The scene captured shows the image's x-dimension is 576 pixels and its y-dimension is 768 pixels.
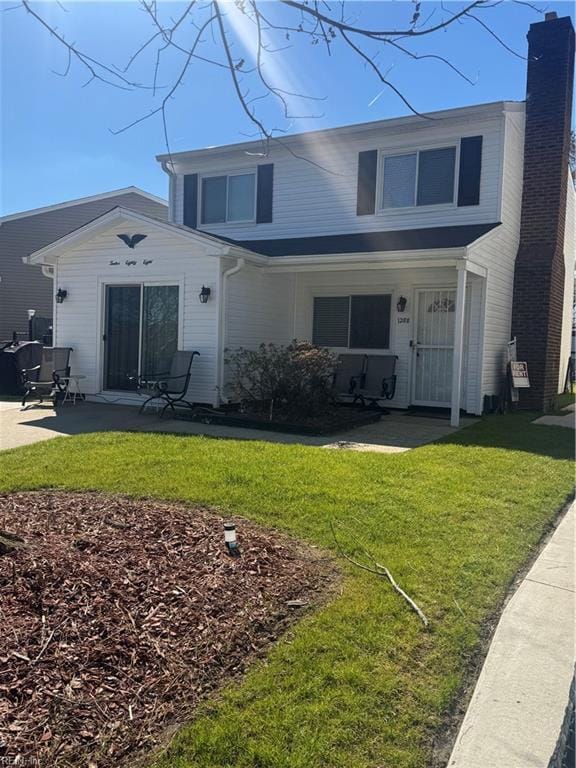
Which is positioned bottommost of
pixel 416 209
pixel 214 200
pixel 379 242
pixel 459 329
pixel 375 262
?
pixel 459 329

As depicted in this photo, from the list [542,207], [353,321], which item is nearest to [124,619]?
[353,321]

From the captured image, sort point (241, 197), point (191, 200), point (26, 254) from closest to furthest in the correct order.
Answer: point (241, 197) → point (191, 200) → point (26, 254)

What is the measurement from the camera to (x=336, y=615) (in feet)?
10.2

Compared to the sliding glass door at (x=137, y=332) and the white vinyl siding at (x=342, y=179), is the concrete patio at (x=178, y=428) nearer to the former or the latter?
the sliding glass door at (x=137, y=332)

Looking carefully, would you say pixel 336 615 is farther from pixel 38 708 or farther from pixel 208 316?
pixel 208 316

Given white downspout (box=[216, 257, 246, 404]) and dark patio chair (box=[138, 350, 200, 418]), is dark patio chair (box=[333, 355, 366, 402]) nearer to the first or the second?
white downspout (box=[216, 257, 246, 404])

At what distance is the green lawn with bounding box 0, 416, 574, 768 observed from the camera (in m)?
2.24

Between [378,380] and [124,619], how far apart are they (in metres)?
9.16

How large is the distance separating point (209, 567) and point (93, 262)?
30.7 ft

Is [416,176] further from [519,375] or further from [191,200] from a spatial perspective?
[191,200]

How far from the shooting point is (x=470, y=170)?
10992mm

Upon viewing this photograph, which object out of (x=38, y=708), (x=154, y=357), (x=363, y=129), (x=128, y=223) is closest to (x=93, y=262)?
(x=128, y=223)

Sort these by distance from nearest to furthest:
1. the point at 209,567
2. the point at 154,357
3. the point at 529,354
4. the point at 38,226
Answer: the point at 209,567, the point at 154,357, the point at 529,354, the point at 38,226

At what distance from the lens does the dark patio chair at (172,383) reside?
9.95m
